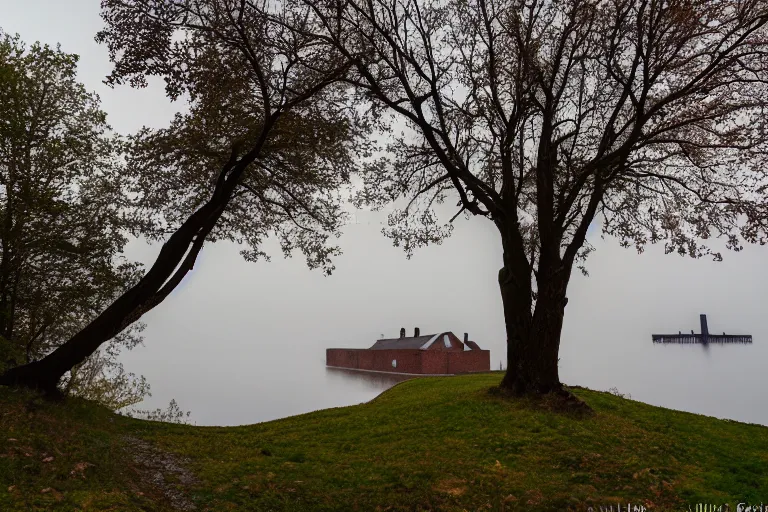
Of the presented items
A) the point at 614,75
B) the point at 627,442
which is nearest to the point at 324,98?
the point at 614,75

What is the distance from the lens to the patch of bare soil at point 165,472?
31.9 feet

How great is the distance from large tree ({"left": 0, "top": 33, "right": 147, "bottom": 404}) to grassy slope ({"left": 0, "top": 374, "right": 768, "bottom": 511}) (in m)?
4.33

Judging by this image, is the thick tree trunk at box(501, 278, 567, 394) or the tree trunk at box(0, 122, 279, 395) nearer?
the tree trunk at box(0, 122, 279, 395)

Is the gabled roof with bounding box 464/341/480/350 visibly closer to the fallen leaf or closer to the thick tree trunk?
the thick tree trunk

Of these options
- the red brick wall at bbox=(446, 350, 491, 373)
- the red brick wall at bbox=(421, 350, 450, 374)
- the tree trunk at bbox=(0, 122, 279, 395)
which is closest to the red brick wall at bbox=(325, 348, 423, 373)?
the red brick wall at bbox=(421, 350, 450, 374)

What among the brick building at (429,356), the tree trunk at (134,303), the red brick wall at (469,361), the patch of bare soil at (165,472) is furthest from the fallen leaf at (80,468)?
the red brick wall at (469,361)

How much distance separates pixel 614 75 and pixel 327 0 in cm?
961

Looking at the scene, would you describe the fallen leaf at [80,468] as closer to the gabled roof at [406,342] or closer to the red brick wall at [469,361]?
the gabled roof at [406,342]

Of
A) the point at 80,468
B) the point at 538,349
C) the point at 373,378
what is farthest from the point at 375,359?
the point at 80,468

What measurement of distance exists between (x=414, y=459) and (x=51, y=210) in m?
14.1

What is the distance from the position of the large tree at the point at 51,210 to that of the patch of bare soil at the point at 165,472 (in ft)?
14.4

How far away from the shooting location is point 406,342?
5997 cm

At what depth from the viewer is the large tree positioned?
1689 cm

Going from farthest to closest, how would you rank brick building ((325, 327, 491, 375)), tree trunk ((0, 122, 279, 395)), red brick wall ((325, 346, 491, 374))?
brick building ((325, 327, 491, 375))
red brick wall ((325, 346, 491, 374))
tree trunk ((0, 122, 279, 395))
